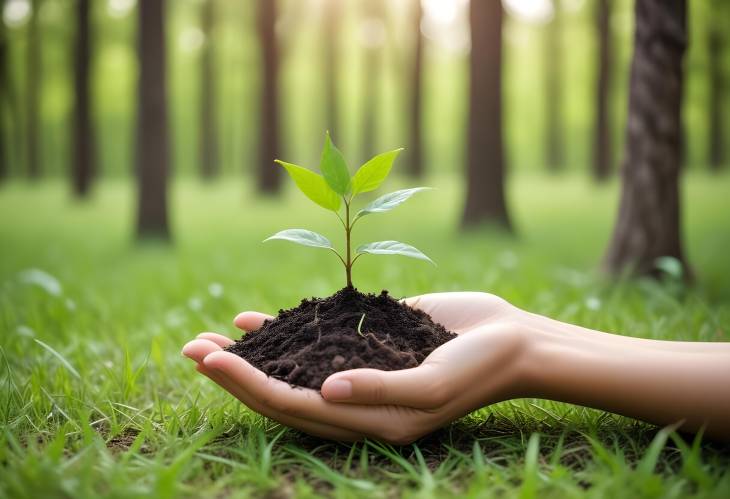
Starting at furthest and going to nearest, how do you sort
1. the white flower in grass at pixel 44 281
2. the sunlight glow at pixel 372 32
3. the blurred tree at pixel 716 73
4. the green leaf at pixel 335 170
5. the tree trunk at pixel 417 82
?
the sunlight glow at pixel 372 32
the blurred tree at pixel 716 73
the tree trunk at pixel 417 82
the white flower in grass at pixel 44 281
the green leaf at pixel 335 170

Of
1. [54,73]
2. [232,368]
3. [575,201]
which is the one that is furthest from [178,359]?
[54,73]

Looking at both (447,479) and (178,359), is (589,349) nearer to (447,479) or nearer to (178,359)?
(447,479)

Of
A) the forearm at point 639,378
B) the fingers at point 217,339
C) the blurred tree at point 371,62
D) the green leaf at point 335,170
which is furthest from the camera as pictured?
the blurred tree at point 371,62

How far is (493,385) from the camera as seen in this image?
1.73m

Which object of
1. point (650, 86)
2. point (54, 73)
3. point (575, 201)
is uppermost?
point (54, 73)

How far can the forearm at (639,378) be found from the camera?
1668 mm

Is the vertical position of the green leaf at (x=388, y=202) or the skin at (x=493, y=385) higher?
the green leaf at (x=388, y=202)

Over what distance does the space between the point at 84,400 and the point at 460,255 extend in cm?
384

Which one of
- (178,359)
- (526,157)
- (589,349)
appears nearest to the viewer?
(589,349)

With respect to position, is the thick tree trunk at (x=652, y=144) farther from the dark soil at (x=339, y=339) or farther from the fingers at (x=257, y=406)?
the fingers at (x=257, y=406)

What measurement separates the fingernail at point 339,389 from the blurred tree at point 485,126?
5.50 m

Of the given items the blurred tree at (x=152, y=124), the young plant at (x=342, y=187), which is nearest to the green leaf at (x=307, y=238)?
the young plant at (x=342, y=187)

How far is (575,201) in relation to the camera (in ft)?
37.0

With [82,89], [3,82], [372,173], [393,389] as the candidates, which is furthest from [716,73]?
[3,82]
